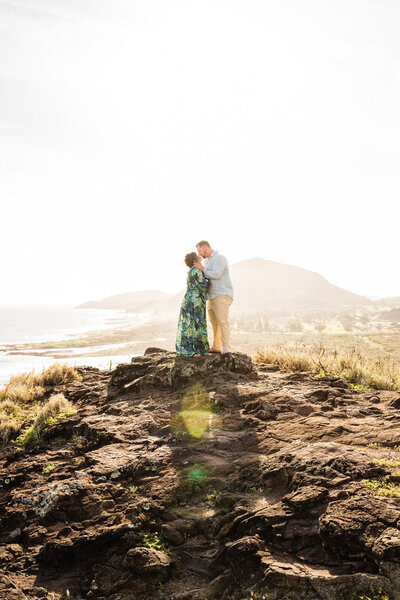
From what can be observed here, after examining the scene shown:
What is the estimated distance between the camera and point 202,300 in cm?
907

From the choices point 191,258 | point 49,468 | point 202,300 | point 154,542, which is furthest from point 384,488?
point 191,258

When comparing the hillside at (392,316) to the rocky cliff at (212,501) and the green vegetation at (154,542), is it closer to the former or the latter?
the rocky cliff at (212,501)

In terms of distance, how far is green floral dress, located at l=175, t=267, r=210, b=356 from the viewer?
348 inches

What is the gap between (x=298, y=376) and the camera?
28.1 ft

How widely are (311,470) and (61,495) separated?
134 inches

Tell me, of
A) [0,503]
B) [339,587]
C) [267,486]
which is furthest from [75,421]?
[339,587]

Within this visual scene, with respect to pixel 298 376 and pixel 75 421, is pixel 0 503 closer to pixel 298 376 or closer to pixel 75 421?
pixel 75 421

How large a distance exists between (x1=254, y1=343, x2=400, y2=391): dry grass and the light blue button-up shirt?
2833 millimetres

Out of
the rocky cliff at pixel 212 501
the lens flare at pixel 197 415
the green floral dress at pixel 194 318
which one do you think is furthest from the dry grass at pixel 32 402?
the green floral dress at pixel 194 318

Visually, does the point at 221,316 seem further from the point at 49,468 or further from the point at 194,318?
the point at 49,468

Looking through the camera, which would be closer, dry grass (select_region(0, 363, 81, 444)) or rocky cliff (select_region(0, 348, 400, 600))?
rocky cliff (select_region(0, 348, 400, 600))

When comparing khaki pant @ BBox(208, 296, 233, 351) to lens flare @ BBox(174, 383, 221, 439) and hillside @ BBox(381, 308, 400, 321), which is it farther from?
hillside @ BBox(381, 308, 400, 321)

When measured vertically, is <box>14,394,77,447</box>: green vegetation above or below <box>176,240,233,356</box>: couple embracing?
below

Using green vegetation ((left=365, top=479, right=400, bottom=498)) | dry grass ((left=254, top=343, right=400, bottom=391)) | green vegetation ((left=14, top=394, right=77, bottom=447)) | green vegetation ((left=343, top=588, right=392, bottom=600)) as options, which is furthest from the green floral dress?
green vegetation ((left=343, top=588, right=392, bottom=600))
